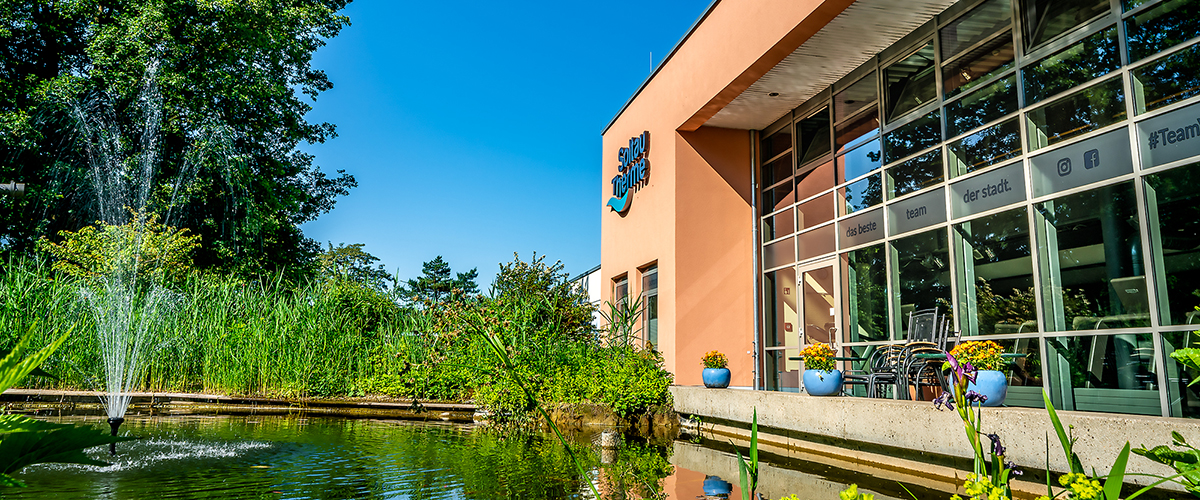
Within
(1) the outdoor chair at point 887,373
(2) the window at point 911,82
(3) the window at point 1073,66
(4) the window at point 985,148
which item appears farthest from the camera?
(2) the window at point 911,82

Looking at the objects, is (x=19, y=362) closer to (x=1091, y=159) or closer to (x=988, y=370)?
(x=988, y=370)

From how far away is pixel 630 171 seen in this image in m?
14.0

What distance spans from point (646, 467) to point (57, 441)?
5.21 metres

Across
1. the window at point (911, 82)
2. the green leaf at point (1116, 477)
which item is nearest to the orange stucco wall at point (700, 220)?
the window at point (911, 82)

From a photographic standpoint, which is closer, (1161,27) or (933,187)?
(1161,27)

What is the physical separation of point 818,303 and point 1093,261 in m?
4.10

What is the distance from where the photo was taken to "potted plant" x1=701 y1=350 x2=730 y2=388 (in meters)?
9.34

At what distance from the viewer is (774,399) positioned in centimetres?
727

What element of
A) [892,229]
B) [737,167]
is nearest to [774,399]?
[892,229]

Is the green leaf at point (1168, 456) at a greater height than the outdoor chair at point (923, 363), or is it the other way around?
the outdoor chair at point (923, 363)

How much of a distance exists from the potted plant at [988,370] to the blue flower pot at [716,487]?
1946mm

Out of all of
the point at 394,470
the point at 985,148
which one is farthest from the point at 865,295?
the point at 394,470

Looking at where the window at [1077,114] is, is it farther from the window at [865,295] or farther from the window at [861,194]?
the window at [865,295]

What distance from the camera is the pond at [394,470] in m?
4.45
